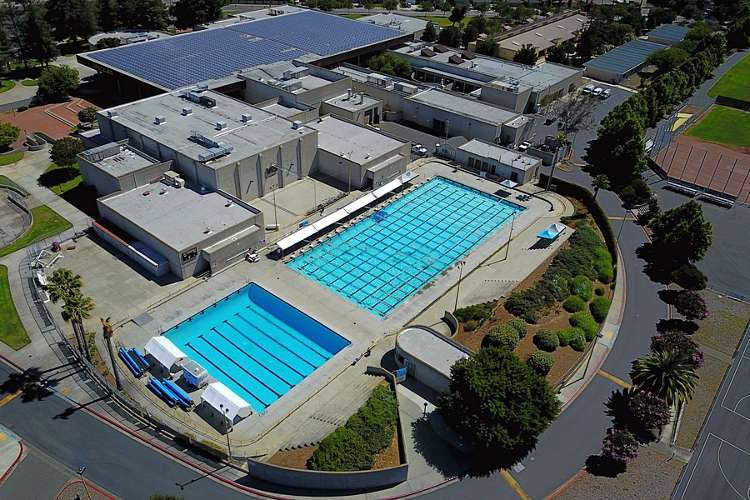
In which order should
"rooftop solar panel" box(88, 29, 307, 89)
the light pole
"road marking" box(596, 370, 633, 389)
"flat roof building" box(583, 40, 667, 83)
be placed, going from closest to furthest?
1. "road marking" box(596, 370, 633, 389)
2. the light pole
3. "rooftop solar panel" box(88, 29, 307, 89)
4. "flat roof building" box(583, 40, 667, 83)

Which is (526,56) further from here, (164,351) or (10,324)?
(10,324)

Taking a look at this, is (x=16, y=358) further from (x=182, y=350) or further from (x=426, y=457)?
(x=426, y=457)

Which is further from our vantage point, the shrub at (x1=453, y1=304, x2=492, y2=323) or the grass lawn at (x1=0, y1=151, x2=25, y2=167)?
the grass lawn at (x1=0, y1=151, x2=25, y2=167)

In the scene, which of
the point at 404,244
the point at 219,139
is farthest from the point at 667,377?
the point at 219,139

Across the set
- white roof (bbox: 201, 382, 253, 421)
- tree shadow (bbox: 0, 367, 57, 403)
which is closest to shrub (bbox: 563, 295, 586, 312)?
white roof (bbox: 201, 382, 253, 421)

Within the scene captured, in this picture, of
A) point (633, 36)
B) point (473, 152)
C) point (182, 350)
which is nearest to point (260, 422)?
point (182, 350)

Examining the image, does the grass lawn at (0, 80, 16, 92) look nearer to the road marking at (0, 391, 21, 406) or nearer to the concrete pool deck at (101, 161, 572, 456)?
the concrete pool deck at (101, 161, 572, 456)
